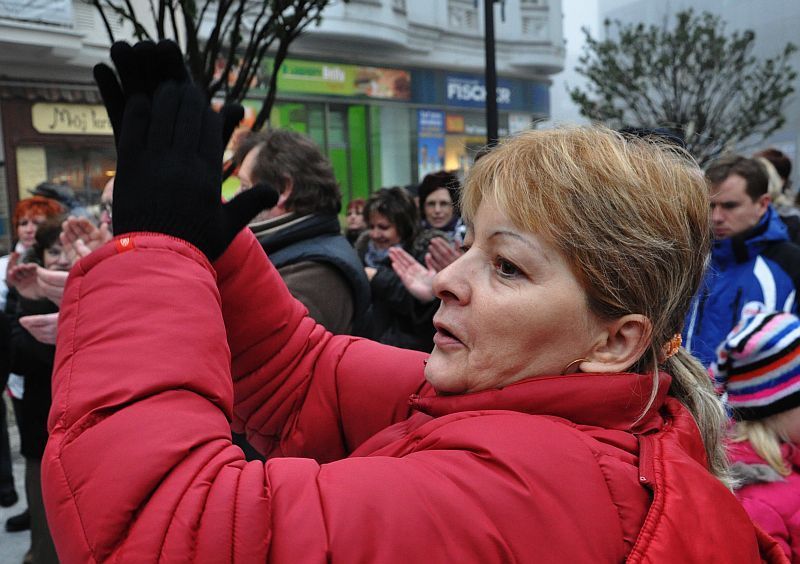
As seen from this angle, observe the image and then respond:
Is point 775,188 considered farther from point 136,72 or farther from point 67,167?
point 67,167

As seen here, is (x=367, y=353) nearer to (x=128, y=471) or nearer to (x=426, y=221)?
(x=128, y=471)

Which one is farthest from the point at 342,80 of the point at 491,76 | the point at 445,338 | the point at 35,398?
the point at 445,338

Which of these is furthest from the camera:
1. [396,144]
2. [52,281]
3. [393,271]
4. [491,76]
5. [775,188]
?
[396,144]

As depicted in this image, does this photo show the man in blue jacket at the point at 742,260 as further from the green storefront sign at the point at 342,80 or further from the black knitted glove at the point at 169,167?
the green storefront sign at the point at 342,80

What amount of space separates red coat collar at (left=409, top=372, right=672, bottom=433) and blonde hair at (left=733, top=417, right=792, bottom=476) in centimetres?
121

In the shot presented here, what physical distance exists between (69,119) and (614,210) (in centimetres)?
1358

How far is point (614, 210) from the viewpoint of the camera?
1.11 m

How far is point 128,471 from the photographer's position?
89 centimetres

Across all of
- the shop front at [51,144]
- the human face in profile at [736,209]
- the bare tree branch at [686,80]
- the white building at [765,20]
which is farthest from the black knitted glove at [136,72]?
the white building at [765,20]

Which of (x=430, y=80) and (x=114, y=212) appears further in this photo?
(x=430, y=80)

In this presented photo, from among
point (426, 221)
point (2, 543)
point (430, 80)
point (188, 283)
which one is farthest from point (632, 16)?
point (188, 283)

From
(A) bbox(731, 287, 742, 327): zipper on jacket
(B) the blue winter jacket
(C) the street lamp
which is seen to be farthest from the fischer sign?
(A) bbox(731, 287, 742, 327): zipper on jacket

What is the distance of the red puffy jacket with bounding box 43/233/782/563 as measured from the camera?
0.88m

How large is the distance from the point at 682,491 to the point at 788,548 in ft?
3.67
